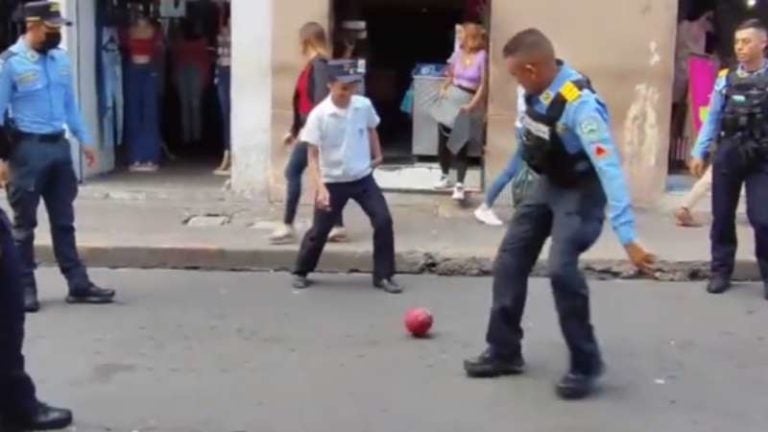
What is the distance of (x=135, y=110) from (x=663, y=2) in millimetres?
5096

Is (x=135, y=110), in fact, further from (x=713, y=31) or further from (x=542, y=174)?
(x=542, y=174)

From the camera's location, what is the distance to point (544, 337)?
7488 millimetres

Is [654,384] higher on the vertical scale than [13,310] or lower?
lower

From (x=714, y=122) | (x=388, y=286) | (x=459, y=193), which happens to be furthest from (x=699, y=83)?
(x=388, y=286)

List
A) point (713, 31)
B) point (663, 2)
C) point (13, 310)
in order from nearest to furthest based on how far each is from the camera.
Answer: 1. point (13, 310)
2. point (663, 2)
3. point (713, 31)

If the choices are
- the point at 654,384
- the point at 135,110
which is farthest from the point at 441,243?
the point at 135,110

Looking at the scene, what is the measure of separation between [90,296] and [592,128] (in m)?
3.61

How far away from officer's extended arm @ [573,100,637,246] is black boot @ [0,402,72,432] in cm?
262

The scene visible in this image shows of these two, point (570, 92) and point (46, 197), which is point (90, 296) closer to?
point (46, 197)

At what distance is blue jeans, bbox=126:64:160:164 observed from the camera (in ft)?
41.8

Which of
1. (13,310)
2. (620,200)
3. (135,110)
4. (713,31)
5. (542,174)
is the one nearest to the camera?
(13,310)

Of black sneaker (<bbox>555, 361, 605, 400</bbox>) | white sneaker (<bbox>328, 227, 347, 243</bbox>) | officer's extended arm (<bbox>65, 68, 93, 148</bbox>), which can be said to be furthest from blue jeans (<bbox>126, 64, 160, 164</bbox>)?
black sneaker (<bbox>555, 361, 605, 400</bbox>)

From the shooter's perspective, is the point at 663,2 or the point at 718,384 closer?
the point at 718,384

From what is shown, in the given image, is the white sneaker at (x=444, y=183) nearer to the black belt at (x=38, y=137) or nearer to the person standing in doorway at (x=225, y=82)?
the person standing in doorway at (x=225, y=82)
